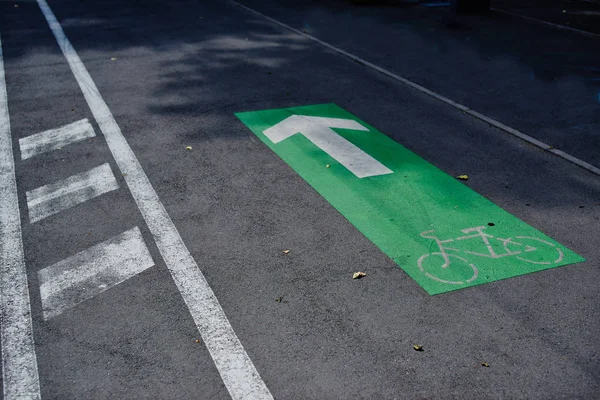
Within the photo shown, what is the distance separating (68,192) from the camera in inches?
276

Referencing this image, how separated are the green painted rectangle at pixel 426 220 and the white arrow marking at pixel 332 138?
10 centimetres

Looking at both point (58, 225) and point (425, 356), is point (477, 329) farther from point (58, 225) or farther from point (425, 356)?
point (58, 225)

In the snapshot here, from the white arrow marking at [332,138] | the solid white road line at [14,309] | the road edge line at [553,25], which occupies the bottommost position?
the solid white road line at [14,309]

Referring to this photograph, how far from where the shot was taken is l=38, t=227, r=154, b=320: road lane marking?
5102 mm

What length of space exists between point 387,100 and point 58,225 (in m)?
6.07

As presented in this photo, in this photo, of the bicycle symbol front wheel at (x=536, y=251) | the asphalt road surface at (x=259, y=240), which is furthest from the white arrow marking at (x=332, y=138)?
the bicycle symbol front wheel at (x=536, y=251)

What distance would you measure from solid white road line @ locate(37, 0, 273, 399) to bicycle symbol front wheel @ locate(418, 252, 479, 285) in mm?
1937

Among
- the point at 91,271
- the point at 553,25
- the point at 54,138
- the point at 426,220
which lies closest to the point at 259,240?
the point at 91,271

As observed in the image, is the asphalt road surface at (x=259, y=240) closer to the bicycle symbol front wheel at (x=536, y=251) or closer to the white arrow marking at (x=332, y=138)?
the bicycle symbol front wheel at (x=536, y=251)

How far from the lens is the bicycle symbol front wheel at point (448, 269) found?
5.37m

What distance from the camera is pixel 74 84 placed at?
36.2ft

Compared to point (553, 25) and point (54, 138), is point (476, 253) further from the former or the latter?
point (553, 25)

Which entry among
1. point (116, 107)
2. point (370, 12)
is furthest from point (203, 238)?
point (370, 12)

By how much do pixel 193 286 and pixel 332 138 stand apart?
407cm
